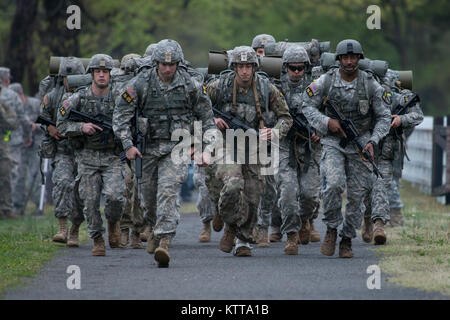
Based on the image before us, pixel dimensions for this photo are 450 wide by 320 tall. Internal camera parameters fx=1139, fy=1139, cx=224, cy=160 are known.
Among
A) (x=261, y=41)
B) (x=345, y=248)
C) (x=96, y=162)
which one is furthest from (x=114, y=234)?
(x=261, y=41)

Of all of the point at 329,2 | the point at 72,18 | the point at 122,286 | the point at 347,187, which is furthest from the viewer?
the point at 329,2

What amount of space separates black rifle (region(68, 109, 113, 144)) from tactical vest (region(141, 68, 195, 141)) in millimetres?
1231

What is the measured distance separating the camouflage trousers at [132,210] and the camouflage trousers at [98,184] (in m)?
0.95

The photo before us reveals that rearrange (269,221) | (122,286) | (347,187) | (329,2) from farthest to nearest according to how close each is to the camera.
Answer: (329,2) < (269,221) < (347,187) < (122,286)

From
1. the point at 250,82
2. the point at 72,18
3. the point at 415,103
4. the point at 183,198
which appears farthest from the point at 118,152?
the point at 183,198

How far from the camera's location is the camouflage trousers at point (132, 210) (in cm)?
1379

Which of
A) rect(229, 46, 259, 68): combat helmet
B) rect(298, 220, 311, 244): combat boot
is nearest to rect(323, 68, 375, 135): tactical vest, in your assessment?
rect(229, 46, 259, 68): combat helmet

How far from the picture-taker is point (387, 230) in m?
15.7

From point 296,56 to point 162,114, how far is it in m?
2.42

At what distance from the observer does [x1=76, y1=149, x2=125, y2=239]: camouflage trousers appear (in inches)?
500

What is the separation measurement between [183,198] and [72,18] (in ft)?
16.2
